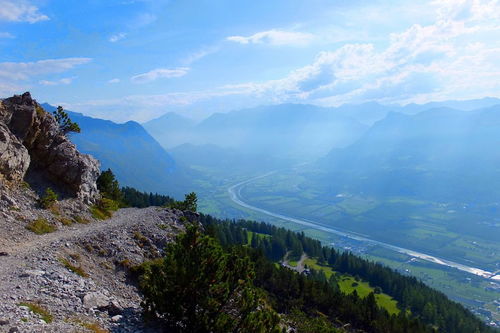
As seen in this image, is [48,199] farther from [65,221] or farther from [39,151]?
[39,151]

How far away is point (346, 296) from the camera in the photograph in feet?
272

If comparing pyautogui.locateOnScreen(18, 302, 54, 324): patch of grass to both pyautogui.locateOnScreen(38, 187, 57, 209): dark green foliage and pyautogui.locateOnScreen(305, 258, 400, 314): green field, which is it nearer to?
pyautogui.locateOnScreen(38, 187, 57, 209): dark green foliage

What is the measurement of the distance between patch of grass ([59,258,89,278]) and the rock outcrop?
1717cm

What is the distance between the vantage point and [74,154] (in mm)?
51625

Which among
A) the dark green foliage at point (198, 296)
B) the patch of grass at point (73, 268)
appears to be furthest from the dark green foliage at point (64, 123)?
the dark green foliage at point (198, 296)

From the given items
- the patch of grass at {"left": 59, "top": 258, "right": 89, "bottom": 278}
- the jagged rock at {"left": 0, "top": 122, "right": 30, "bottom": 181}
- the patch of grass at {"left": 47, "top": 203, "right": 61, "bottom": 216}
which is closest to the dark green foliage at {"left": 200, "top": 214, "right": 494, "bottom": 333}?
the patch of grass at {"left": 47, "top": 203, "right": 61, "bottom": 216}

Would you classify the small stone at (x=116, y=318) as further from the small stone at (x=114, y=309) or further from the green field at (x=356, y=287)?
the green field at (x=356, y=287)

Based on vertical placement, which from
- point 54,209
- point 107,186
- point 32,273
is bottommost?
point 32,273

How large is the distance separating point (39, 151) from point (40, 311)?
35.8m

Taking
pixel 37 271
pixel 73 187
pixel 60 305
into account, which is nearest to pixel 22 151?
pixel 73 187

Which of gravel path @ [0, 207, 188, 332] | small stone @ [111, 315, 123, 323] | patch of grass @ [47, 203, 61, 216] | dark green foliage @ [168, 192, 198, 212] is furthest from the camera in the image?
dark green foliage @ [168, 192, 198, 212]

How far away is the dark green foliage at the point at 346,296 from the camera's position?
2827 inches

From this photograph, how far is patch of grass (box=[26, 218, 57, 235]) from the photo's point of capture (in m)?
34.5

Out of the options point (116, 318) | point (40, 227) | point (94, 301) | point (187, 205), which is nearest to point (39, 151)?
point (40, 227)
